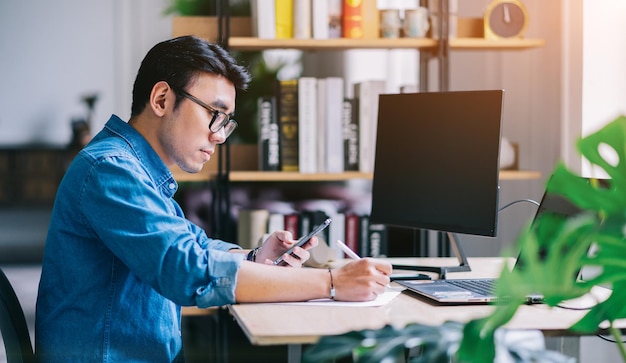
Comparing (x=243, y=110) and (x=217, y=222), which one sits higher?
(x=243, y=110)

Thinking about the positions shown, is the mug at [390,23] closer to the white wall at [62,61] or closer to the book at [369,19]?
the book at [369,19]

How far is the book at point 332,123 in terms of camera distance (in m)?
2.87

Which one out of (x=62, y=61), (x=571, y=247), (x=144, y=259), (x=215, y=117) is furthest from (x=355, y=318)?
(x=62, y=61)

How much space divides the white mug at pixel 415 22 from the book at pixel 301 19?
34cm

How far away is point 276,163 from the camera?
2885mm

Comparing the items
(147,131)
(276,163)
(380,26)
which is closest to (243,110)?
(276,163)

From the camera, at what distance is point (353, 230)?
2.97 m

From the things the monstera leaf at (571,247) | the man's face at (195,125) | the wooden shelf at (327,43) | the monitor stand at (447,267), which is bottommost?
the monitor stand at (447,267)

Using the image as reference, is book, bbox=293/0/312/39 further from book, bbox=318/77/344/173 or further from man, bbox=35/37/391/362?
man, bbox=35/37/391/362

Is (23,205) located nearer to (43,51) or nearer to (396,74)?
(43,51)

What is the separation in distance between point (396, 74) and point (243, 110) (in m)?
0.62

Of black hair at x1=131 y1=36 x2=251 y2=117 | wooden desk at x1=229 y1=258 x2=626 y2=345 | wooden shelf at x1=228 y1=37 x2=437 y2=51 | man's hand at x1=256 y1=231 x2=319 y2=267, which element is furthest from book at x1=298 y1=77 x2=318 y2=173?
wooden desk at x1=229 y1=258 x2=626 y2=345

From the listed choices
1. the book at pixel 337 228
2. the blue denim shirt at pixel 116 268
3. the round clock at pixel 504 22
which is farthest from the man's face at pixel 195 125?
the round clock at pixel 504 22

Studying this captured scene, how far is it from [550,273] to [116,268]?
1.01 meters
